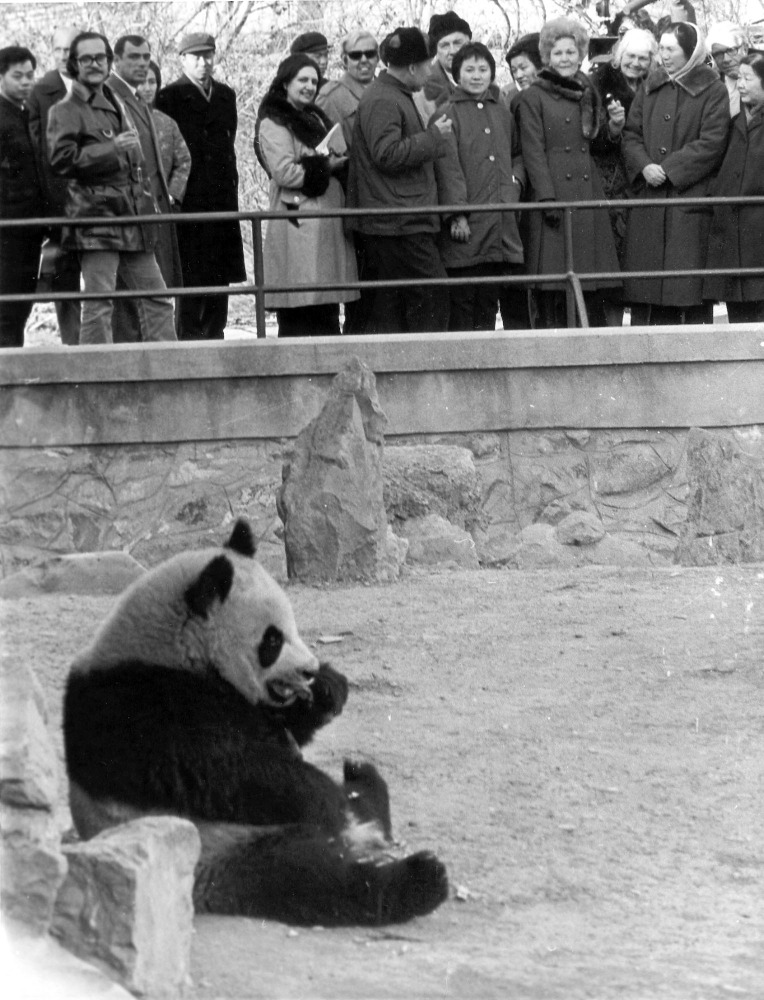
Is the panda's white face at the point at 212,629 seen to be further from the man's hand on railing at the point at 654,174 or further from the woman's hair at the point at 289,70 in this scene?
the man's hand on railing at the point at 654,174

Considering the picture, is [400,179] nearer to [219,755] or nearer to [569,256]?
[569,256]

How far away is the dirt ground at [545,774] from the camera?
133 inches

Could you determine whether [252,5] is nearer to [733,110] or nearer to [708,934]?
[733,110]

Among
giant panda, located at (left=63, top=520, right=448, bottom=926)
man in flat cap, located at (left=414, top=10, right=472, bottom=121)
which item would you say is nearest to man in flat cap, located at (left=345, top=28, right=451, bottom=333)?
man in flat cap, located at (left=414, top=10, right=472, bottom=121)

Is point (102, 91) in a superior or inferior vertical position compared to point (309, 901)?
superior

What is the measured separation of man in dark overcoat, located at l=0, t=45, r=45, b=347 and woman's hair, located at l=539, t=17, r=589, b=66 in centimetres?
296

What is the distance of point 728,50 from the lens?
986 cm

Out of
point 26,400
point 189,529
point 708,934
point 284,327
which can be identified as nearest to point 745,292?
point 284,327

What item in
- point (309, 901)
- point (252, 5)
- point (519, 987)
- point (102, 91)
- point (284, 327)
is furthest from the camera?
point (252, 5)

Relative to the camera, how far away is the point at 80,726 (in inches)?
139

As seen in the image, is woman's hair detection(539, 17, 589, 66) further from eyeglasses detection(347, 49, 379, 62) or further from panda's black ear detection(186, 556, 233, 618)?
panda's black ear detection(186, 556, 233, 618)

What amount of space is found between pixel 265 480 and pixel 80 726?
535cm

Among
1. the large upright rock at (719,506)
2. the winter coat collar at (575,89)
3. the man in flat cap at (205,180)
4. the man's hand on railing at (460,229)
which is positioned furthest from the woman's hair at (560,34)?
the large upright rock at (719,506)

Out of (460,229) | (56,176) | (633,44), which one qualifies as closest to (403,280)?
(460,229)
